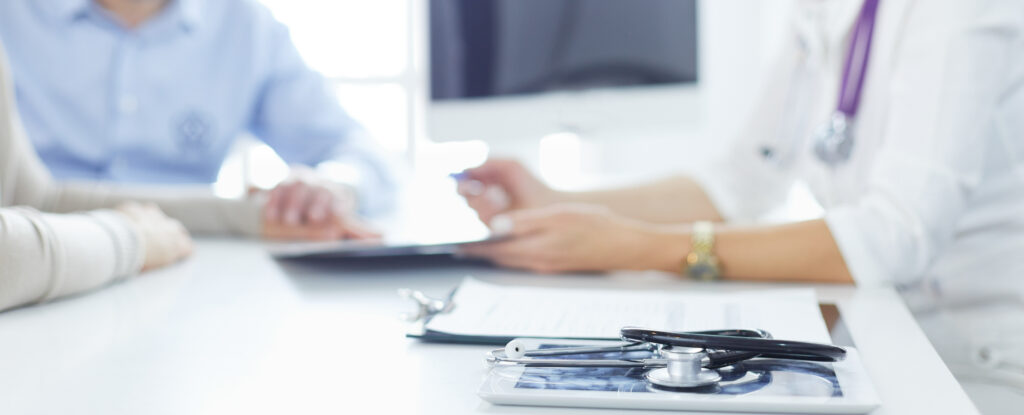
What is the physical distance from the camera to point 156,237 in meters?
0.98

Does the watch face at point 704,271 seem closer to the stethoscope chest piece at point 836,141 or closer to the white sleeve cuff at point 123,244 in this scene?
the stethoscope chest piece at point 836,141

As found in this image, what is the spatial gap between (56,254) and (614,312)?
48 centimetres

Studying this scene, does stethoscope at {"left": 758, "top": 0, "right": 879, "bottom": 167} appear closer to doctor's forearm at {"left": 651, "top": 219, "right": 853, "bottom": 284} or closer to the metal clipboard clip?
doctor's forearm at {"left": 651, "top": 219, "right": 853, "bottom": 284}

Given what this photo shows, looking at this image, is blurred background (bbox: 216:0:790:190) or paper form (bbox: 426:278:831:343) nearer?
paper form (bbox: 426:278:831:343)

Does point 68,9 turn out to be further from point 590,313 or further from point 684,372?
point 684,372

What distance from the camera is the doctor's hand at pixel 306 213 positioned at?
1261 mm

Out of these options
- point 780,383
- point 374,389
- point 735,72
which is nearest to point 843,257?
point 780,383

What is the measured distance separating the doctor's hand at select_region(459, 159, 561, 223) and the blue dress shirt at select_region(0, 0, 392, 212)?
0.91ft

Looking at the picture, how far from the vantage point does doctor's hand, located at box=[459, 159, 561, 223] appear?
1.36 meters

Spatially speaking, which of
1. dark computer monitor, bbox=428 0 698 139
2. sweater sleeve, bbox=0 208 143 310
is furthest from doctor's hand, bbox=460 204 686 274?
dark computer monitor, bbox=428 0 698 139

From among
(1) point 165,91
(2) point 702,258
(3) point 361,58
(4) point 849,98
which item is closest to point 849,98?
(4) point 849,98

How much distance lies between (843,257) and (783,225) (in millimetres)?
69

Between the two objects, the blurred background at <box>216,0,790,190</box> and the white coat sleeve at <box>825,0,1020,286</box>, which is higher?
the blurred background at <box>216,0,790,190</box>

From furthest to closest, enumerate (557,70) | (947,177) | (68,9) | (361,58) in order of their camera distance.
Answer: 1. (361,58)
2. (68,9)
3. (557,70)
4. (947,177)
